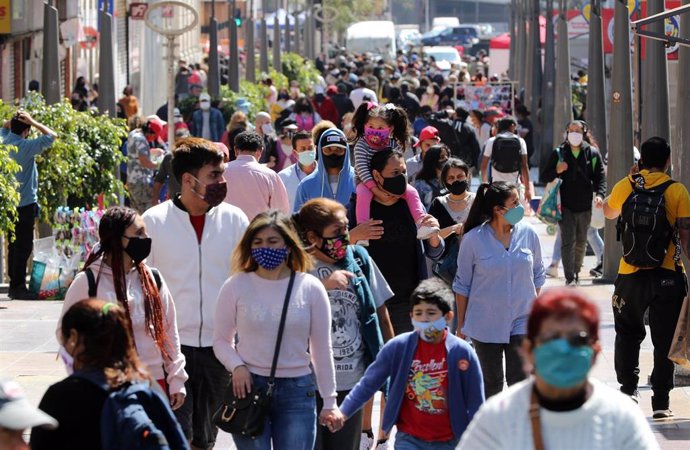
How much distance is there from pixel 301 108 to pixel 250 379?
17.0 m

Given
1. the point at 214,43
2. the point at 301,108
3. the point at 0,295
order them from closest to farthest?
the point at 0,295 < the point at 301,108 < the point at 214,43

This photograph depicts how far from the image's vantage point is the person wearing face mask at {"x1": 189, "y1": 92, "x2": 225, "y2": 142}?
25188 millimetres

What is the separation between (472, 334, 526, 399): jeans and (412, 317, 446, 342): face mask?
196 cm

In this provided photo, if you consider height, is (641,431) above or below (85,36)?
below

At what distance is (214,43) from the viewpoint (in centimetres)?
3375

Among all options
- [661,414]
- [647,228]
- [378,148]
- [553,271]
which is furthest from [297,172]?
[553,271]

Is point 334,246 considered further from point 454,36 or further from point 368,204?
point 454,36

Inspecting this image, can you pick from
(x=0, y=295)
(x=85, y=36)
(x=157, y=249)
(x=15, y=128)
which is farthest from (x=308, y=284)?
(x=85, y=36)

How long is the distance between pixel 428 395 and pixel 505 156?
10.3 m

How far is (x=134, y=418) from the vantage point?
5.14 meters

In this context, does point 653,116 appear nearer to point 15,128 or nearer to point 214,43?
→ point 15,128

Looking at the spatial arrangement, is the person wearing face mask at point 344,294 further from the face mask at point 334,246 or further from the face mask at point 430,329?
the face mask at point 430,329

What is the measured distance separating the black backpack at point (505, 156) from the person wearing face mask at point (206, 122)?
881cm

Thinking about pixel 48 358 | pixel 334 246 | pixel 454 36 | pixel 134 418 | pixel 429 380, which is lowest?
pixel 48 358
